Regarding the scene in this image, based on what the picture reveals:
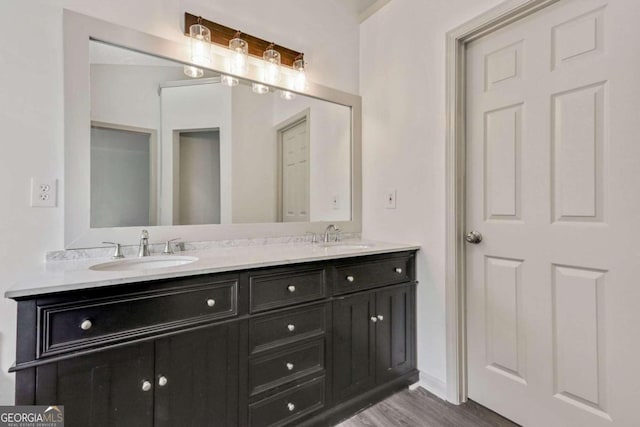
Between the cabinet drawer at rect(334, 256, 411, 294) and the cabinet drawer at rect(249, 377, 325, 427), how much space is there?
→ 484 mm

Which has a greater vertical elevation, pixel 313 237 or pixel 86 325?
pixel 313 237

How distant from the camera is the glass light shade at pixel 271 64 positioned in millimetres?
1887

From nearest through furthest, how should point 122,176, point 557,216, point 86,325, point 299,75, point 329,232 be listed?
point 86,325, point 557,216, point 122,176, point 299,75, point 329,232

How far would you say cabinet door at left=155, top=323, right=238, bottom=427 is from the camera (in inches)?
43.4

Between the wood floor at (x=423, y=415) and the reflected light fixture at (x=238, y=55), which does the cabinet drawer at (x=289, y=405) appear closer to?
the wood floor at (x=423, y=415)

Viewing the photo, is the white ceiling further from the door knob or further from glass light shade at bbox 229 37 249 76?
the door knob

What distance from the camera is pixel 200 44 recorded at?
1663 mm

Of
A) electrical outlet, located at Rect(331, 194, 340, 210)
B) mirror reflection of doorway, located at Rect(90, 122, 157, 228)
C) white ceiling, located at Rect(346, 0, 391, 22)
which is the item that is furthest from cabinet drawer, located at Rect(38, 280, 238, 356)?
white ceiling, located at Rect(346, 0, 391, 22)

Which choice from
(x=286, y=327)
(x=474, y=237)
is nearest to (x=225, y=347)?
(x=286, y=327)

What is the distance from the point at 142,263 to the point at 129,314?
17.1 inches

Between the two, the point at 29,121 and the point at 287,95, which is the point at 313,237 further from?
the point at 29,121

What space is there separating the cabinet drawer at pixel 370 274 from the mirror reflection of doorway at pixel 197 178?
806mm

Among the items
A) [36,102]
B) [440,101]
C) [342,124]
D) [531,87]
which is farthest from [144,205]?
[531,87]

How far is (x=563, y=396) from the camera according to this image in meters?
1.38
